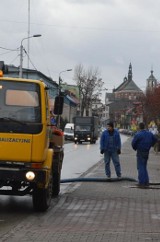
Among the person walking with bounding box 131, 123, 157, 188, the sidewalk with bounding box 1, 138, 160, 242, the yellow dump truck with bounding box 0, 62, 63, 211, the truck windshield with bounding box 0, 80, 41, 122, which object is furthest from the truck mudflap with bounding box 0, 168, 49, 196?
the person walking with bounding box 131, 123, 157, 188

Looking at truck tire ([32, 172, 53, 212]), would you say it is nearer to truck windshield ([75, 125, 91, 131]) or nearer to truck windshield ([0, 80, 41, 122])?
truck windshield ([0, 80, 41, 122])

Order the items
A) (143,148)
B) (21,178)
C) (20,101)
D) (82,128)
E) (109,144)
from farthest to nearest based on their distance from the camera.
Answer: (82,128)
(109,144)
(143,148)
(20,101)
(21,178)

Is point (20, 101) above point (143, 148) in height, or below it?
above

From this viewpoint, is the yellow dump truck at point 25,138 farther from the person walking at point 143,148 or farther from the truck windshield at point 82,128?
the truck windshield at point 82,128

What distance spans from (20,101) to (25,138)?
806 millimetres

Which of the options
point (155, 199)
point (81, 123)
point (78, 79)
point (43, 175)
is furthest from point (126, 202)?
point (78, 79)

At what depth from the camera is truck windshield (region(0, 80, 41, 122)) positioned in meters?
10.3

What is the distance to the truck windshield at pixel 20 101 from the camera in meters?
10.3

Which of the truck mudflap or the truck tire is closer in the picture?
the truck mudflap

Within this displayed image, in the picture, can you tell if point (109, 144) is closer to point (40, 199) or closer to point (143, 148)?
point (143, 148)

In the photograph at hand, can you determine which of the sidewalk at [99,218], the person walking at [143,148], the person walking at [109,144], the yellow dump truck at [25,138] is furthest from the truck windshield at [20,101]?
the person walking at [109,144]

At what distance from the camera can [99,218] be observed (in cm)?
999

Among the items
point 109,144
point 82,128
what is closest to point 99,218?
point 109,144

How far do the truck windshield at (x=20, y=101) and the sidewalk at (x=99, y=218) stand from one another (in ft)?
6.00
